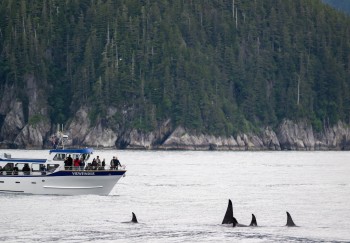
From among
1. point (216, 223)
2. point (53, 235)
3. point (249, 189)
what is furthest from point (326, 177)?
point (53, 235)

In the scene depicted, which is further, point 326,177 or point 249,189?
point 326,177

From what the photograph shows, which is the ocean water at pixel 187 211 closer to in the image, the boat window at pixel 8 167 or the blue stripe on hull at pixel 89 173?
the blue stripe on hull at pixel 89 173

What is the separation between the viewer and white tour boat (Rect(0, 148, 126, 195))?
292 ft

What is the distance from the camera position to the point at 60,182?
292ft

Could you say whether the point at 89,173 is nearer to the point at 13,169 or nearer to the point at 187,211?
the point at 13,169

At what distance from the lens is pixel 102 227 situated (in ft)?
230

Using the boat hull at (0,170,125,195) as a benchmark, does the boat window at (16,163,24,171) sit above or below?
above

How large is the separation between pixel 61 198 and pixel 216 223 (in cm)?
1948

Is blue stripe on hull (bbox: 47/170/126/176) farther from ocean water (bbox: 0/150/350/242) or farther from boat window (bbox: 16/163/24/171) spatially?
boat window (bbox: 16/163/24/171)

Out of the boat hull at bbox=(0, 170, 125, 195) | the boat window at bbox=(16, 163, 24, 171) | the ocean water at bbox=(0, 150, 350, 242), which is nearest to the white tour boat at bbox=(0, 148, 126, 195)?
the boat hull at bbox=(0, 170, 125, 195)

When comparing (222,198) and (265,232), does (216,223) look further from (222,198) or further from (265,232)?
(222,198)

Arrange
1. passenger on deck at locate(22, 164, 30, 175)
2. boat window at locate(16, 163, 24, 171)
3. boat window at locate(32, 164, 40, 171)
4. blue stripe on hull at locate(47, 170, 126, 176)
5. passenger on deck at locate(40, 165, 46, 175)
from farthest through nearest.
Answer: boat window at locate(16, 163, 24, 171) < boat window at locate(32, 164, 40, 171) < passenger on deck at locate(40, 165, 46, 175) < passenger on deck at locate(22, 164, 30, 175) < blue stripe on hull at locate(47, 170, 126, 176)

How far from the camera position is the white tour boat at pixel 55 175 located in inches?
3499

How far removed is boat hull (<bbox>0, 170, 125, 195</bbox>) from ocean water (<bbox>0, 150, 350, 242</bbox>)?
42.4 inches
